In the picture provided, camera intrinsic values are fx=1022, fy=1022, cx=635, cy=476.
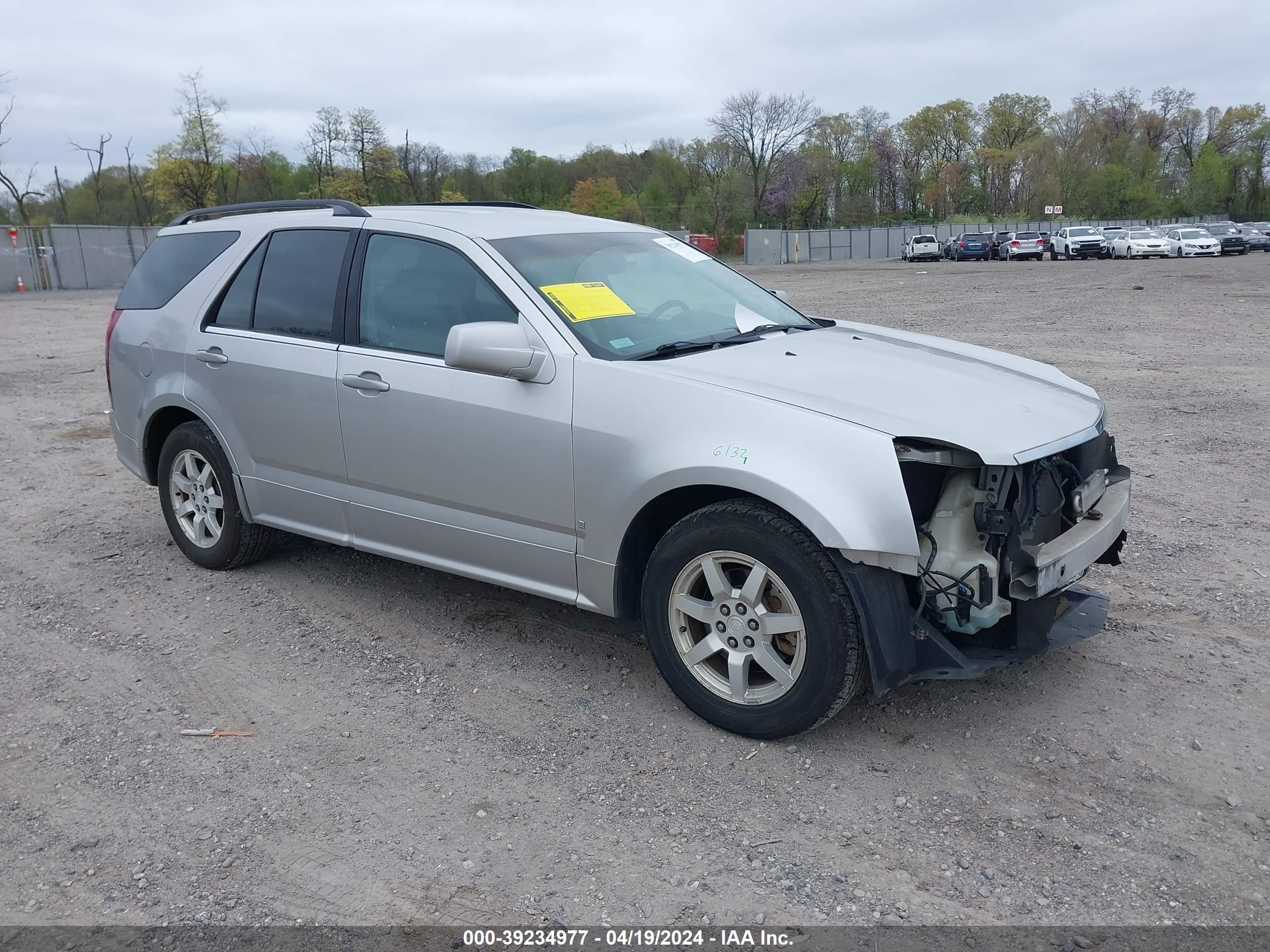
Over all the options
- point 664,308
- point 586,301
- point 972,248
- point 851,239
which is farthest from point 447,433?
point 851,239

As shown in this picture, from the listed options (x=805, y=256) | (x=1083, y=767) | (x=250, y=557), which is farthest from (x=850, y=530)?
(x=805, y=256)

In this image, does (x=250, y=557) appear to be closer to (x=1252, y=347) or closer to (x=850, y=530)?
(x=850, y=530)

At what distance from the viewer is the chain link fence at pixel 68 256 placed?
3588 cm

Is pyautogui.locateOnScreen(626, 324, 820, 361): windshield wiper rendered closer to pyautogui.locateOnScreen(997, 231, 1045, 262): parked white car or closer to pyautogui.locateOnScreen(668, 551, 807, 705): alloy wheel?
pyautogui.locateOnScreen(668, 551, 807, 705): alloy wheel

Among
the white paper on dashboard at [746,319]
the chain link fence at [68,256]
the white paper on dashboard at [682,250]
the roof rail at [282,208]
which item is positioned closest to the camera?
the white paper on dashboard at [746,319]

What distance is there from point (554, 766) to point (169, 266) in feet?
12.2

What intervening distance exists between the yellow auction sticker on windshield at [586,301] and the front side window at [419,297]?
0.18 metres

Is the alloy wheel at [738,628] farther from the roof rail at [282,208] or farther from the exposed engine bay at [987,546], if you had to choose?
the roof rail at [282,208]

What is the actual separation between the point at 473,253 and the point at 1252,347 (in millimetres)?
11407

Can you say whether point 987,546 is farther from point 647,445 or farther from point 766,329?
point 766,329

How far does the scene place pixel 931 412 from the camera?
11.3 feet

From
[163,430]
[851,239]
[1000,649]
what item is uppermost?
[851,239]

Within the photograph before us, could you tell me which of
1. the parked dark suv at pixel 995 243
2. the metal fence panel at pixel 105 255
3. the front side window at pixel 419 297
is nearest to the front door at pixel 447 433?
the front side window at pixel 419 297

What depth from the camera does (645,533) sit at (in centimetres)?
383
